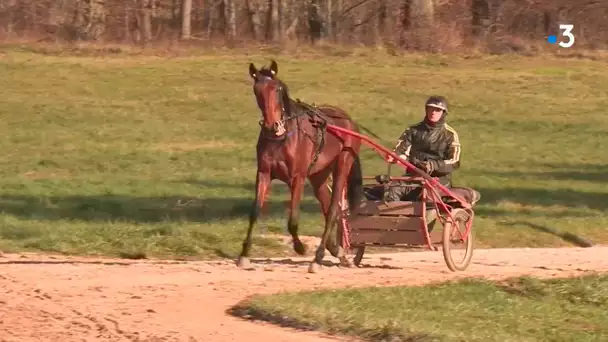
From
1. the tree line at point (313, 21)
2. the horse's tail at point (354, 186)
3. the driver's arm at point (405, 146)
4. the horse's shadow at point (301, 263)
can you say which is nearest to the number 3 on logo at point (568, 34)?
the tree line at point (313, 21)

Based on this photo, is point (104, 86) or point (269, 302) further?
point (104, 86)

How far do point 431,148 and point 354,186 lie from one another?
0.83 metres

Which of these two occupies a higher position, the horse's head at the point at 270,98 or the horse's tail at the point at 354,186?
the horse's head at the point at 270,98

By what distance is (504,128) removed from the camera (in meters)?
33.4

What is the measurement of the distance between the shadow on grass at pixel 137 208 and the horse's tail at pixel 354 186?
17.7 ft

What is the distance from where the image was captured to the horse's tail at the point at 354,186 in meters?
14.7

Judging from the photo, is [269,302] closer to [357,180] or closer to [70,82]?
[357,180]

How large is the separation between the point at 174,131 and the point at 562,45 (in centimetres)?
1722

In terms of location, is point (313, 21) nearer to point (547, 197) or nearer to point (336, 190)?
point (547, 197)

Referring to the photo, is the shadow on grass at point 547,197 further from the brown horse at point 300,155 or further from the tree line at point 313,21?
the tree line at point 313,21

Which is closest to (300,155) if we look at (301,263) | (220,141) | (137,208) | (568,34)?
(301,263)

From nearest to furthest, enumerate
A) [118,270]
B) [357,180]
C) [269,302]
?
1. [269,302]
2. [118,270]
3. [357,180]

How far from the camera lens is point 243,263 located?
14180mm

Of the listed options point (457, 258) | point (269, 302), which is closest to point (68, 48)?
point (457, 258)
